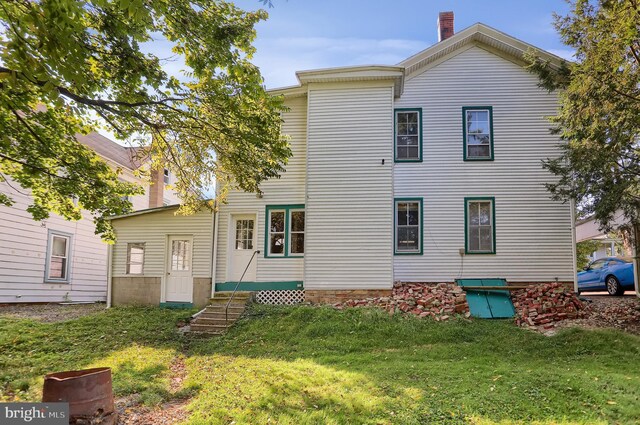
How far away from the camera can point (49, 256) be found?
15156 millimetres

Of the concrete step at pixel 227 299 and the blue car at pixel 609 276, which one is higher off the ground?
the blue car at pixel 609 276

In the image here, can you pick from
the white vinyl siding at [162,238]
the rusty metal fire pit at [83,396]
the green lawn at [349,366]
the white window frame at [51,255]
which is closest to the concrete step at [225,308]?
the green lawn at [349,366]

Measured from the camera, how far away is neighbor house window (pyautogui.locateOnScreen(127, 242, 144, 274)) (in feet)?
46.0

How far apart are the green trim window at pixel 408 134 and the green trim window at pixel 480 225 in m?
2.14

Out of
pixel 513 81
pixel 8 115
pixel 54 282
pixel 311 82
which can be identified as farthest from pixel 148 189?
pixel 513 81

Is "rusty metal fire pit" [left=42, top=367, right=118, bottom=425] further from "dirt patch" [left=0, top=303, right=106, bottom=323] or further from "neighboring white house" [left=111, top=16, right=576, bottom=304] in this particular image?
"dirt patch" [left=0, top=303, right=106, bottom=323]

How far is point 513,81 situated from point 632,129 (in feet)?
17.0

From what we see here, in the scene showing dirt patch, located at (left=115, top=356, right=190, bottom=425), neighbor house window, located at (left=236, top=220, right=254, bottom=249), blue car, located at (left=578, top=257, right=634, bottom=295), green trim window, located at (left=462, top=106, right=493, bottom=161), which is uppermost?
green trim window, located at (left=462, top=106, right=493, bottom=161)

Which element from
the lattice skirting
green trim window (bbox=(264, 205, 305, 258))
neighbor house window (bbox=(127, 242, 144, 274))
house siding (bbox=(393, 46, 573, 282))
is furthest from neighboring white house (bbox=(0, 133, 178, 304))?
house siding (bbox=(393, 46, 573, 282))

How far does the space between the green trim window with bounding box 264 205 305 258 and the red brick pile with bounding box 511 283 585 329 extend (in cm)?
620

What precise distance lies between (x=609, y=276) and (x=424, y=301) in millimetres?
7999

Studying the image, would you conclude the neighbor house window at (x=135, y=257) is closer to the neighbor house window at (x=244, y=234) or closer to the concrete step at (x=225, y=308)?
the neighbor house window at (x=244, y=234)

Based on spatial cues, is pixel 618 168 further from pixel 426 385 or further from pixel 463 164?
pixel 426 385

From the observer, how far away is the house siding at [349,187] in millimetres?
11852
